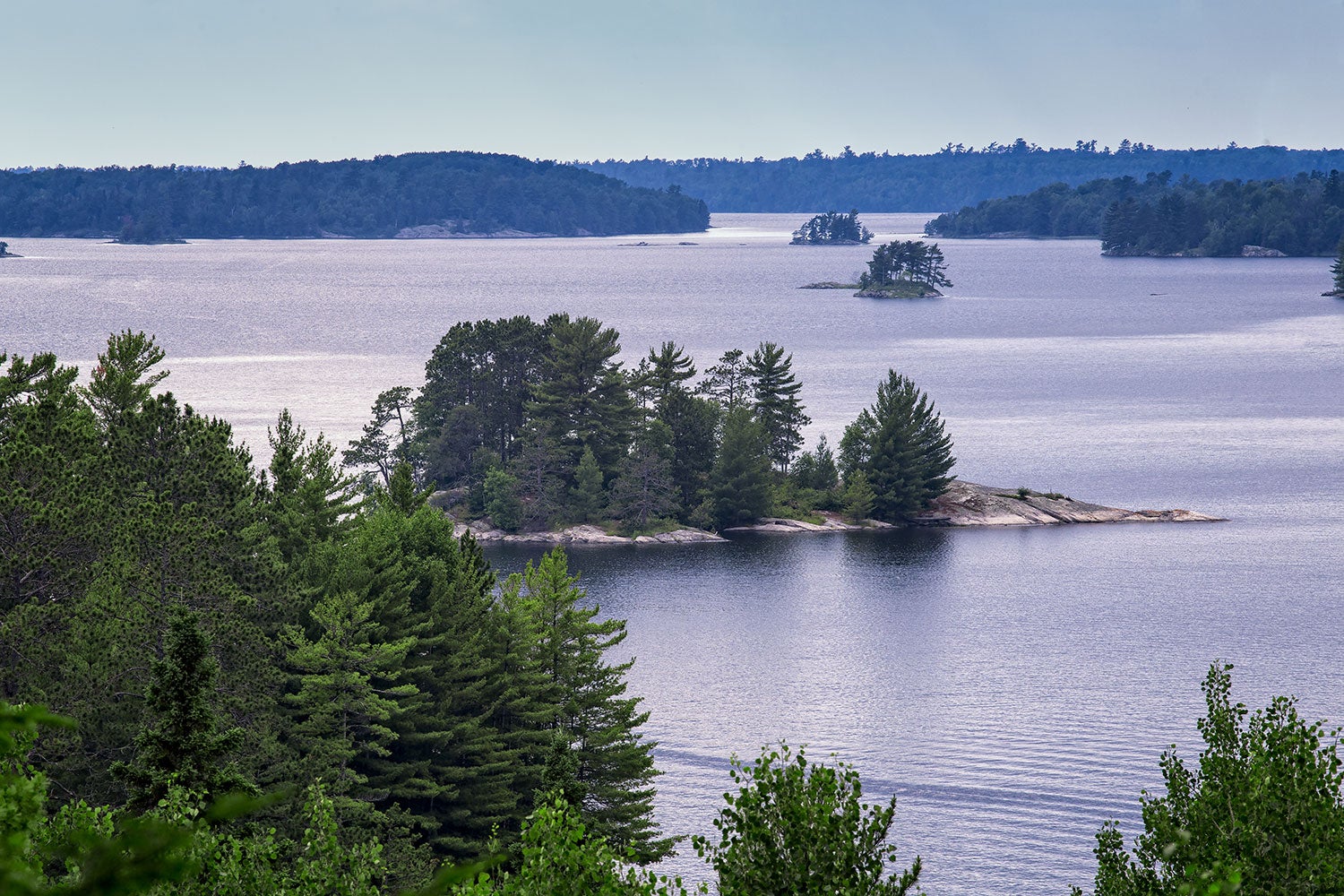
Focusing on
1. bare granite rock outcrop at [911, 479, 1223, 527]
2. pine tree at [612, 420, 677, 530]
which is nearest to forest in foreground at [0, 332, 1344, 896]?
pine tree at [612, 420, 677, 530]

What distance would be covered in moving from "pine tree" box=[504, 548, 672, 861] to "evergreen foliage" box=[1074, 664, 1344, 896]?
697 inches

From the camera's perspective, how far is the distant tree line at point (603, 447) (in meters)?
107

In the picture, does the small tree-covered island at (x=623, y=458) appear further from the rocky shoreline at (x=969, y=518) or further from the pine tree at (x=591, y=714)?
the pine tree at (x=591, y=714)

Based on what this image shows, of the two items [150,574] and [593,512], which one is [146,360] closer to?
[150,574]

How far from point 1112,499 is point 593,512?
4209cm

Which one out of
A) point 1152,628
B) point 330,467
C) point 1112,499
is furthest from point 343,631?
point 1112,499

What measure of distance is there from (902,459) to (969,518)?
6.97m

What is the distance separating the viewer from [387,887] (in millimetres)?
34531

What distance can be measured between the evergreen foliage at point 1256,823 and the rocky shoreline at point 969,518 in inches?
3086

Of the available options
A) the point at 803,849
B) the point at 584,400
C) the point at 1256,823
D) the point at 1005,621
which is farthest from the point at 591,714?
the point at 584,400

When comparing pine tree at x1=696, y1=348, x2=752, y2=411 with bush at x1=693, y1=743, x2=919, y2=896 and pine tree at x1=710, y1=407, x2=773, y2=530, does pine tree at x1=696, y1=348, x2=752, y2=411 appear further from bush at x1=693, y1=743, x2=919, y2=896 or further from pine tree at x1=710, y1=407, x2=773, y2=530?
bush at x1=693, y1=743, x2=919, y2=896

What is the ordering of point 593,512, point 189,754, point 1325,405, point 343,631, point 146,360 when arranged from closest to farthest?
point 189,754 < point 343,631 < point 146,360 < point 593,512 < point 1325,405

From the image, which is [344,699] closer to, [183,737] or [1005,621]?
[183,737]

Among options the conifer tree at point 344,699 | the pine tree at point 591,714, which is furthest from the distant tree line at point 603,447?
the conifer tree at point 344,699
